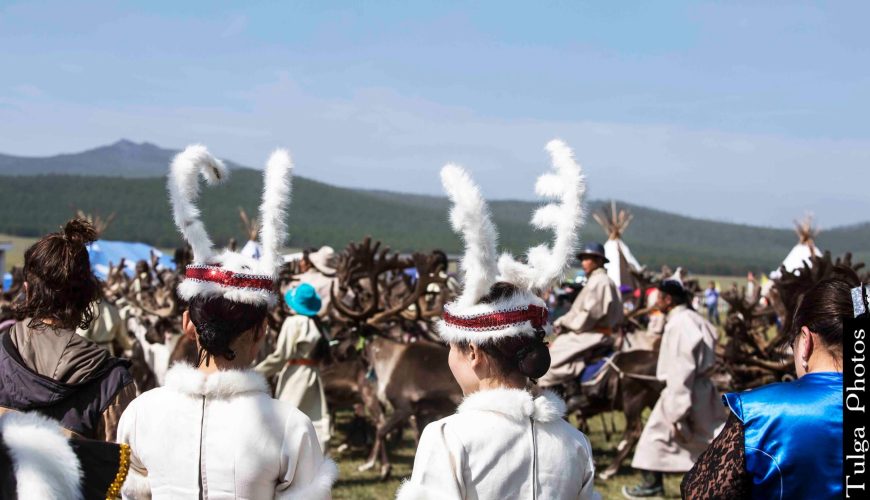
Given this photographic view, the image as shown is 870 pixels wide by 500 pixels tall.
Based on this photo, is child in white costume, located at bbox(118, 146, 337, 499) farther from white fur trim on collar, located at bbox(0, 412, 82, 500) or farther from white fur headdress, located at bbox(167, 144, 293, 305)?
white fur trim on collar, located at bbox(0, 412, 82, 500)

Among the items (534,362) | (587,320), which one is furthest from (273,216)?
(587,320)

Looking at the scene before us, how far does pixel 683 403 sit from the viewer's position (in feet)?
26.7

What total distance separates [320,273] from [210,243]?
9173mm

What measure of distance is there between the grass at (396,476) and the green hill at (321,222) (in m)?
85.5

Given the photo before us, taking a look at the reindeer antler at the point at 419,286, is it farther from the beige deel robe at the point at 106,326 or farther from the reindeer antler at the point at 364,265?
the beige deel robe at the point at 106,326

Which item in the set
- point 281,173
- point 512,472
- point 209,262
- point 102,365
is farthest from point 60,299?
point 512,472

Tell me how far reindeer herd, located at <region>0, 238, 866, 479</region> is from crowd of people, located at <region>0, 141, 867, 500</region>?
4185 mm

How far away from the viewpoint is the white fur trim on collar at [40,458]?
82.9 inches

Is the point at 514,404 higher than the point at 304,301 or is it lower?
higher

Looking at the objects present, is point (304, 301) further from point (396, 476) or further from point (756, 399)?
point (756, 399)

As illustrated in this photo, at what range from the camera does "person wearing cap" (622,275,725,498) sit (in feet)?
26.7

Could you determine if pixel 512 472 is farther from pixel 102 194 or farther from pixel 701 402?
pixel 102 194

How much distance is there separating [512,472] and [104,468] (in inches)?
44.1

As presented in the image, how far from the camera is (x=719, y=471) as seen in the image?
8.82 ft
